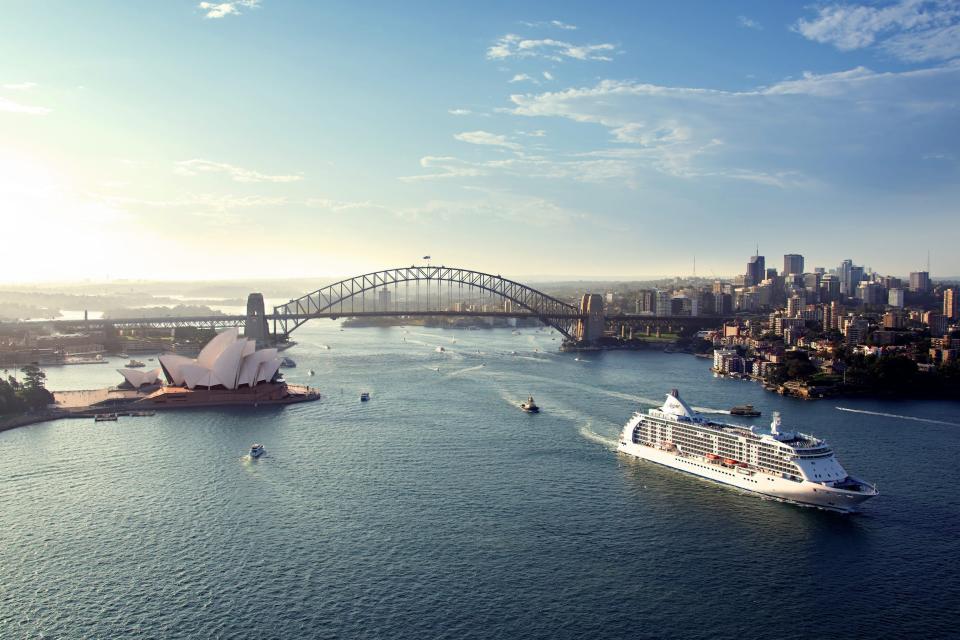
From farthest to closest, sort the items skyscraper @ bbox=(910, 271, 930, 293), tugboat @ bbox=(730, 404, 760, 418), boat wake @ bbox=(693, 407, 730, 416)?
skyscraper @ bbox=(910, 271, 930, 293) → tugboat @ bbox=(730, 404, 760, 418) → boat wake @ bbox=(693, 407, 730, 416)

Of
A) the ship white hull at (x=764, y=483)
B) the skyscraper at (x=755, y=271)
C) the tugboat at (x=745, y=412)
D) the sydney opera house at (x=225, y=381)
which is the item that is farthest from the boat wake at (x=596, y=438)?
the skyscraper at (x=755, y=271)

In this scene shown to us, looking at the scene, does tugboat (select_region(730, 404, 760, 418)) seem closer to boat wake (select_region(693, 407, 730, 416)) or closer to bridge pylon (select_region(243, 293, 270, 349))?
boat wake (select_region(693, 407, 730, 416))

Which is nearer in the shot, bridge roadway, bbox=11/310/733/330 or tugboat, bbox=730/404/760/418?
tugboat, bbox=730/404/760/418

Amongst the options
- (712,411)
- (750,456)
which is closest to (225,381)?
(712,411)

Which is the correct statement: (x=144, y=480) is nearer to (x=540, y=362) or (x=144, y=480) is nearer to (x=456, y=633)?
(x=456, y=633)

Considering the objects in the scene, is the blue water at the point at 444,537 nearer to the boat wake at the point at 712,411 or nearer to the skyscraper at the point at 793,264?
the boat wake at the point at 712,411

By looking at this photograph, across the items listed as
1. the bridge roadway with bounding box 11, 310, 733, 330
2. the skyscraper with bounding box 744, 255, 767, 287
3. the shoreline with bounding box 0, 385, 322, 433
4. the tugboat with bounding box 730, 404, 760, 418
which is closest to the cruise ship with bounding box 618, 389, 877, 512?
the tugboat with bounding box 730, 404, 760, 418

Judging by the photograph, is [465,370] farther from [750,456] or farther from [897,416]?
[750,456]
